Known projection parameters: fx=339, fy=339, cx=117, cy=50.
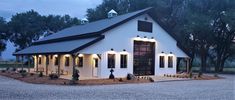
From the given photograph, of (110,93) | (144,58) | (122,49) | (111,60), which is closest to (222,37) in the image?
(144,58)

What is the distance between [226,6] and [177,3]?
8158 millimetres

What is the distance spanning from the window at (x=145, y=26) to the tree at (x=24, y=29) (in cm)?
3959

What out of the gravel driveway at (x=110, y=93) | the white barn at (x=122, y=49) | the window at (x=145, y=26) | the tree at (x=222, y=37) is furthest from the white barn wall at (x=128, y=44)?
the tree at (x=222, y=37)

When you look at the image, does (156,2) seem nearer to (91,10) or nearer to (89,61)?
(91,10)

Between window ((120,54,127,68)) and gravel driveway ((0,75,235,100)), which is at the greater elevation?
window ((120,54,127,68))

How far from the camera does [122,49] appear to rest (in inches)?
1187

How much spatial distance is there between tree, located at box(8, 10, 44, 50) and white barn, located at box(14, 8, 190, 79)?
33339 millimetres

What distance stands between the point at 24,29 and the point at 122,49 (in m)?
41.8

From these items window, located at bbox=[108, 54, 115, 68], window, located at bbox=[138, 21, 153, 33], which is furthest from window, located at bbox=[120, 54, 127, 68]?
window, located at bbox=[138, 21, 153, 33]

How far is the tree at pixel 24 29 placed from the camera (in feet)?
221

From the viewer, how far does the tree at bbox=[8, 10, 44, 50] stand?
221 feet

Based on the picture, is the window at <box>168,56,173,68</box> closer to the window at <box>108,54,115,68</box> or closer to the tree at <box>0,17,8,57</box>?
the window at <box>108,54,115,68</box>

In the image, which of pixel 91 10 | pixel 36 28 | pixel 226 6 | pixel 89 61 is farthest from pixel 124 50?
pixel 36 28

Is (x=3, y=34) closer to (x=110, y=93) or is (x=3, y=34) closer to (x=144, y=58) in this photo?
(x=144, y=58)
